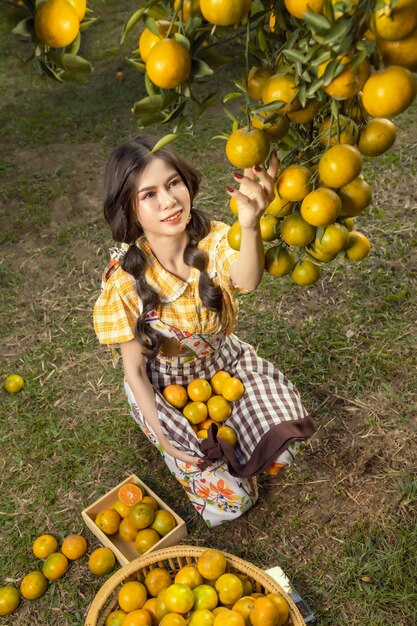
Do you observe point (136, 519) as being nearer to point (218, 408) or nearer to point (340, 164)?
point (218, 408)

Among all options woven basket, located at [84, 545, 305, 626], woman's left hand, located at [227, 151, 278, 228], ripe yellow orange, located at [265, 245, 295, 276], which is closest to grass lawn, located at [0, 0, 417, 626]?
woven basket, located at [84, 545, 305, 626]

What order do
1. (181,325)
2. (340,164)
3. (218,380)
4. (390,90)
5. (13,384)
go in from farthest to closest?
(13,384) → (218,380) → (181,325) → (340,164) → (390,90)

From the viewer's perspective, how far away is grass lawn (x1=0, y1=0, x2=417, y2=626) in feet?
8.04

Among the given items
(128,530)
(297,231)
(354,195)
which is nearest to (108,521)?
(128,530)

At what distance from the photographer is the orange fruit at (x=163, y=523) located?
2.49 meters

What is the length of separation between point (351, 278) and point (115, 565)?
2.20 metres

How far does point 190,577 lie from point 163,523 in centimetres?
41

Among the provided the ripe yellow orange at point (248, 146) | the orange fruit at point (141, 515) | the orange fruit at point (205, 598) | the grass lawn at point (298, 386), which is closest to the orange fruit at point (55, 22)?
the ripe yellow orange at point (248, 146)

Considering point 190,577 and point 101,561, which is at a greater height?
point 190,577

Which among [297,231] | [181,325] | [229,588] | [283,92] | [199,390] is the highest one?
[283,92]

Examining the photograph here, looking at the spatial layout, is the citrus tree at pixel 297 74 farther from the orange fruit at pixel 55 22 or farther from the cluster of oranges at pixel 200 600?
the cluster of oranges at pixel 200 600

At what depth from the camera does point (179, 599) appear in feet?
6.57

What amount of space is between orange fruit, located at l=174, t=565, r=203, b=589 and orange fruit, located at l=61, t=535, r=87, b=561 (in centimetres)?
61

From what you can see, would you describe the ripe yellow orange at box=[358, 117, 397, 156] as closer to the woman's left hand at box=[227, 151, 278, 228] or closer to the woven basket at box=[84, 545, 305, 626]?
the woman's left hand at box=[227, 151, 278, 228]
